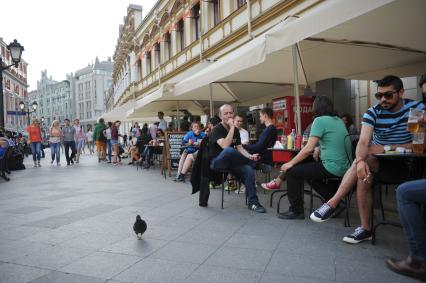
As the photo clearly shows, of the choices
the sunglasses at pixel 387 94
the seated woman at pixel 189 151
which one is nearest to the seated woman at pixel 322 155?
the sunglasses at pixel 387 94

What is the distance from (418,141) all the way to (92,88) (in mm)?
101820

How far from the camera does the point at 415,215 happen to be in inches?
115

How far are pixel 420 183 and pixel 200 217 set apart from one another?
287 centimetres

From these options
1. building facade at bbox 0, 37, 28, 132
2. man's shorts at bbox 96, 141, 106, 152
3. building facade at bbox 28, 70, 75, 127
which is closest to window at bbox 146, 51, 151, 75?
man's shorts at bbox 96, 141, 106, 152

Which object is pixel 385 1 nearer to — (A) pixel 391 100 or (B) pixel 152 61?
(A) pixel 391 100

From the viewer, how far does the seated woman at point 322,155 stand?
4312mm

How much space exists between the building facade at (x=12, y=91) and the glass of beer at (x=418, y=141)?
58.8 meters

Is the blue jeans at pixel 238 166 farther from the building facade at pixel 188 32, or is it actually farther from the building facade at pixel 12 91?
the building facade at pixel 12 91

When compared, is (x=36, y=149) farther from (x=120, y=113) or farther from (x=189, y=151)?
(x=189, y=151)

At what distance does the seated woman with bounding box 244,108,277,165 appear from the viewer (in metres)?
6.32

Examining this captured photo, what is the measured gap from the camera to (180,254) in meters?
3.54

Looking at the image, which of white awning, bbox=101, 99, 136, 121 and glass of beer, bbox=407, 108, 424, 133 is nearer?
glass of beer, bbox=407, 108, 424, 133

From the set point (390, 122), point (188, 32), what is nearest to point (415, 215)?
point (390, 122)

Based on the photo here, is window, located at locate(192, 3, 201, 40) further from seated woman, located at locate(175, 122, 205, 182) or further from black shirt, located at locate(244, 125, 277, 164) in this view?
black shirt, located at locate(244, 125, 277, 164)
